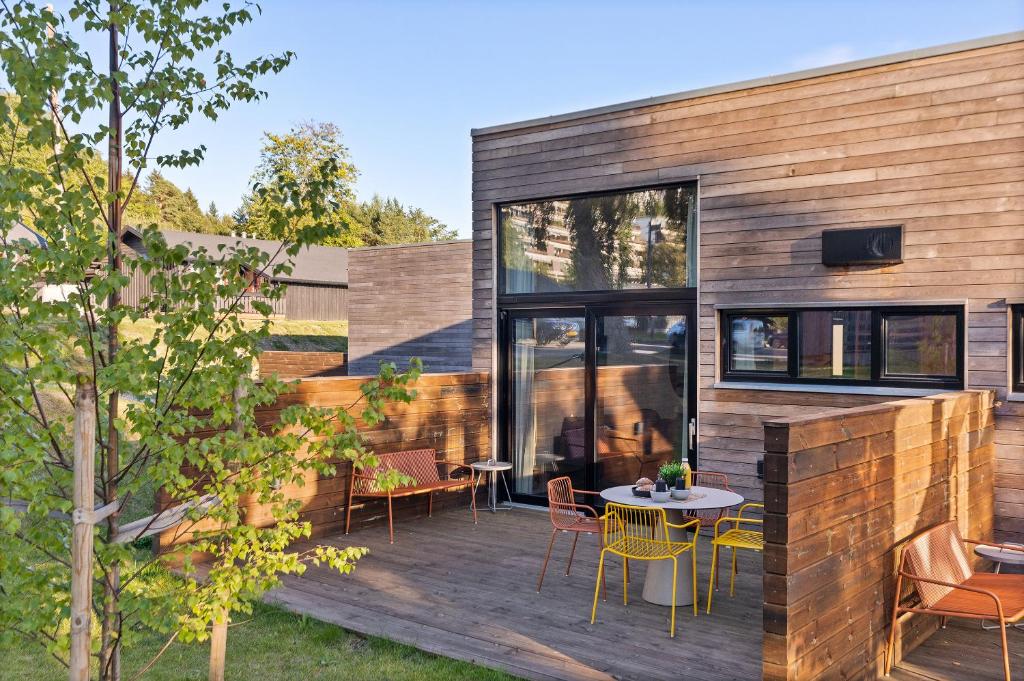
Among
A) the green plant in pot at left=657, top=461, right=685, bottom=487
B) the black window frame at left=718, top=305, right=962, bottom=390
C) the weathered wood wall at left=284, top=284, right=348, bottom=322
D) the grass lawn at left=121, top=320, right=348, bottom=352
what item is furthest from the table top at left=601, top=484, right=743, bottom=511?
the weathered wood wall at left=284, top=284, right=348, bottom=322

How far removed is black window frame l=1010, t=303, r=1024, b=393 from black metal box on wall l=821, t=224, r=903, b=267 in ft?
2.88

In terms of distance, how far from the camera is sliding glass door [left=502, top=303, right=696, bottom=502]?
7883 mm

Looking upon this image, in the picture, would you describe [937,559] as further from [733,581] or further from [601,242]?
[601,242]

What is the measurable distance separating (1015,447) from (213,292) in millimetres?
5827

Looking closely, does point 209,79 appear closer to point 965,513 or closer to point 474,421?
point 965,513

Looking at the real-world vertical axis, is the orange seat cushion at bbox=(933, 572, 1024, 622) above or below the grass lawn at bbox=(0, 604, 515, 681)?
above

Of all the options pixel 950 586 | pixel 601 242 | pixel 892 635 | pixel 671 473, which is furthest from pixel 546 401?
pixel 950 586

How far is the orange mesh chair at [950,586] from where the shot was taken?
163 inches

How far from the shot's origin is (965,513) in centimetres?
551

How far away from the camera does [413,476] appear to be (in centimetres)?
718

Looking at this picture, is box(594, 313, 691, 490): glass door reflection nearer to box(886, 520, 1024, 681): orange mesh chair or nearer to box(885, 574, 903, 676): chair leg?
box(886, 520, 1024, 681): orange mesh chair

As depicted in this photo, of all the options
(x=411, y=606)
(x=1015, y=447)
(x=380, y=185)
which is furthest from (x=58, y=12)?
(x=380, y=185)

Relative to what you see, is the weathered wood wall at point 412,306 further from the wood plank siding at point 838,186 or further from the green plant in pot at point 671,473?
the green plant in pot at point 671,473

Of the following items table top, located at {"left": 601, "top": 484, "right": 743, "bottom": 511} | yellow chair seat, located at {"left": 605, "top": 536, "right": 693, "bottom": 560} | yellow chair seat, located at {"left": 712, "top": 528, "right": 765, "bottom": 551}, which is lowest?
yellow chair seat, located at {"left": 605, "top": 536, "right": 693, "bottom": 560}
